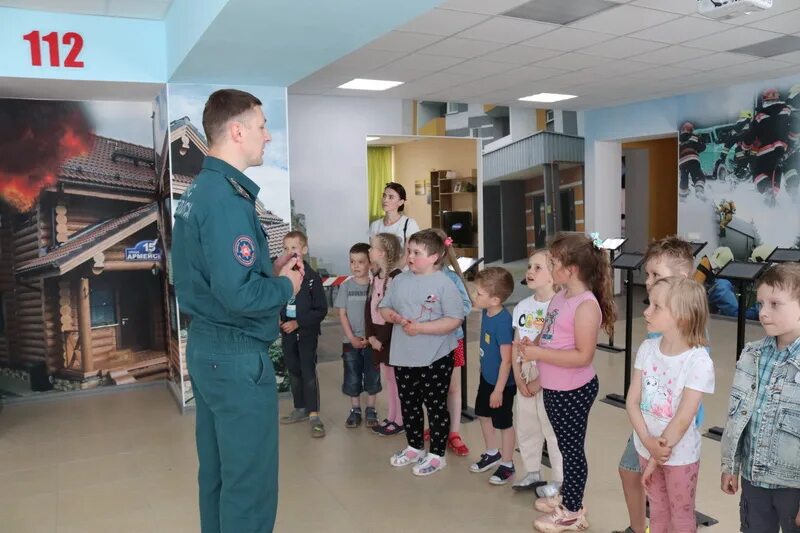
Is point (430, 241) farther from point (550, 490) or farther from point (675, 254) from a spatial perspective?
point (550, 490)

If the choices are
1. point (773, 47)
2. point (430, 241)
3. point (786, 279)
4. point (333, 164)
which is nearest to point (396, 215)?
point (430, 241)

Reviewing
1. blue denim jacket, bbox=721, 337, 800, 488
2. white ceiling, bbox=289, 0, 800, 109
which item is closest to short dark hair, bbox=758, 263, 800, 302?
blue denim jacket, bbox=721, 337, 800, 488

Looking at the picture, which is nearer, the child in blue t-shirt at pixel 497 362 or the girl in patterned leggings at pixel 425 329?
the child in blue t-shirt at pixel 497 362

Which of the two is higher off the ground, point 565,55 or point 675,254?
point 565,55

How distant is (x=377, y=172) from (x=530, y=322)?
31.2ft

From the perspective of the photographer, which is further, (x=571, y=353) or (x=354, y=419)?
(x=354, y=419)

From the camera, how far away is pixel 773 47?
6258 millimetres

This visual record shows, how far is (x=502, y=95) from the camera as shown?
857 centimetres

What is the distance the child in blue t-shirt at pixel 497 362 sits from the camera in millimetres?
3322

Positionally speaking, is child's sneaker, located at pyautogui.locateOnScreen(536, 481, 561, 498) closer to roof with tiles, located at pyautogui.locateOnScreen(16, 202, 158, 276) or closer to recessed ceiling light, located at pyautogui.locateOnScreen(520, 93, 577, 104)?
roof with tiles, located at pyautogui.locateOnScreen(16, 202, 158, 276)

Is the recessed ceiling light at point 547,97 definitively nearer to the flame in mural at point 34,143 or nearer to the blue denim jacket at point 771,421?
the flame in mural at point 34,143

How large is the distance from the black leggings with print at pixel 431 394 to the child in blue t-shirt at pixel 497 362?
0.64 feet

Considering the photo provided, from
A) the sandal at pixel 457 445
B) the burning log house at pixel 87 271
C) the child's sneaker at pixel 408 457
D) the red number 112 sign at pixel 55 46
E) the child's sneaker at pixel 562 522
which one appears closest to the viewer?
A: the child's sneaker at pixel 562 522

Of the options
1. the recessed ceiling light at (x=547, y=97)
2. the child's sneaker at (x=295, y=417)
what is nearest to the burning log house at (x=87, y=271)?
the child's sneaker at (x=295, y=417)
